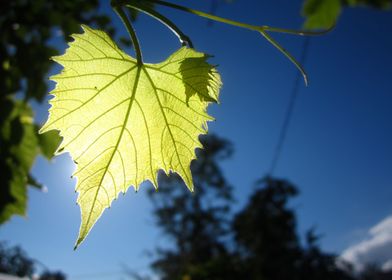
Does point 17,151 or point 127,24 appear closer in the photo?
point 127,24

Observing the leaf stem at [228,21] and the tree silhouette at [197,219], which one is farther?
the tree silhouette at [197,219]

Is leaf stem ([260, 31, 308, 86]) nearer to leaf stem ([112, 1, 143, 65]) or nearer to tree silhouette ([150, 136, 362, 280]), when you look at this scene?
leaf stem ([112, 1, 143, 65])

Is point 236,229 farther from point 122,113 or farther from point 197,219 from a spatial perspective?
point 122,113

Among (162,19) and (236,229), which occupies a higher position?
(236,229)

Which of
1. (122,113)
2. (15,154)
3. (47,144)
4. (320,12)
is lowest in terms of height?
(320,12)

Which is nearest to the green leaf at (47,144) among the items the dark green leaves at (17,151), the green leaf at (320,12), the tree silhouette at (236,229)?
the dark green leaves at (17,151)

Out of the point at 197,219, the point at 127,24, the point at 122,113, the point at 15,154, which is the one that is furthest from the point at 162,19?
the point at 197,219

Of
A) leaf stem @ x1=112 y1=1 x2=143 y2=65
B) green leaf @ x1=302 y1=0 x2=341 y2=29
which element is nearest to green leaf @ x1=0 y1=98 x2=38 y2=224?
leaf stem @ x1=112 y1=1 x2=143 y2=65

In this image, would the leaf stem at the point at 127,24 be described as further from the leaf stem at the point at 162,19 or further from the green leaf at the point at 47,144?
the green leaf at the point at 47,144
